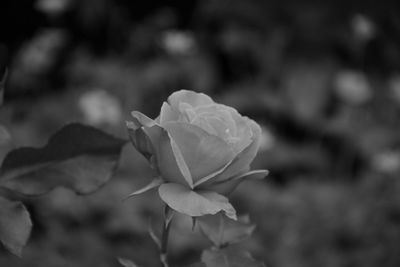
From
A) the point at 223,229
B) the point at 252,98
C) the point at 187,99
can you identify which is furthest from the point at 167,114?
the point at 252,98

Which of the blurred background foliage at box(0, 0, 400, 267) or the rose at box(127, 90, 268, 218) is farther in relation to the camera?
the blurred background foliage at box(0, 0, 400, 267)

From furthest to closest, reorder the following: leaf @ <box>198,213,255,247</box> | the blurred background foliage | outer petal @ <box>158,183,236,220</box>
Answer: the blurred background foliage → leaf @ <box>198,213,255,247</box> → outer petal @ <box>158,183,236,220</box>

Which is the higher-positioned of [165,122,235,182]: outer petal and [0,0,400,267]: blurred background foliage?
[165,122,235,182]: outer petal

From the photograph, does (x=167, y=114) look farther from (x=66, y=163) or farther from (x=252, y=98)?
(x=252, y=98)

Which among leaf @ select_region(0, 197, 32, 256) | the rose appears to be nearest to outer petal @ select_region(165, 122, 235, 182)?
the rose

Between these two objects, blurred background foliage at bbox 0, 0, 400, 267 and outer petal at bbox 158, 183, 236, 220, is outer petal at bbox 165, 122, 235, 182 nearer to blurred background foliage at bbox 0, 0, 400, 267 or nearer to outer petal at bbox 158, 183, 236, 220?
outer petal at bbox 158, 183, 236, 220

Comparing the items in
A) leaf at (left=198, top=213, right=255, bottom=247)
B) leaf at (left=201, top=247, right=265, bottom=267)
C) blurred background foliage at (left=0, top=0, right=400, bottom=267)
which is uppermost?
A: leaf at (left=201, top=247, right=265, bottom=267)

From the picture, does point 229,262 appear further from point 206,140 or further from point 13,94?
point 13,94
